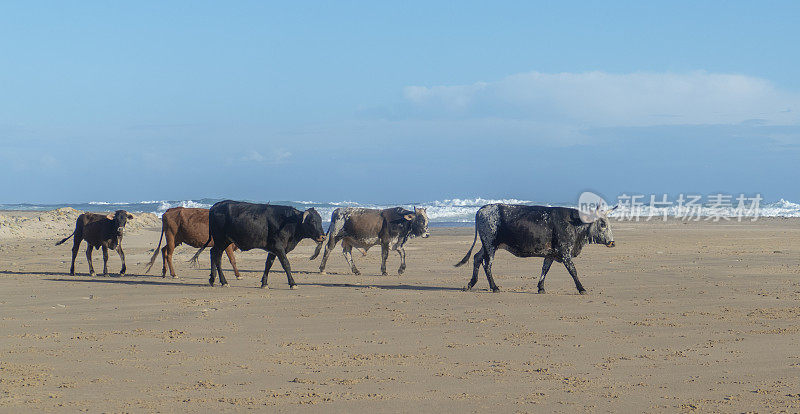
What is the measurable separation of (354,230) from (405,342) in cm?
908

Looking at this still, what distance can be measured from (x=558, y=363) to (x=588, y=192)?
338 inches

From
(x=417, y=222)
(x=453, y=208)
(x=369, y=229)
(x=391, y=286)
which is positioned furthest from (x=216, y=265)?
(x=453, y=208)

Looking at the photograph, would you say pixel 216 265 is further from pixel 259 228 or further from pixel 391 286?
pixel 391 286

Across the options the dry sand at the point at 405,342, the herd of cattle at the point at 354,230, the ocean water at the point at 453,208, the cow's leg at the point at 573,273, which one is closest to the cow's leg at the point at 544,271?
the herd of cattle at the point at 354,230

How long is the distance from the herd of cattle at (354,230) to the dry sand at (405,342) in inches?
26.1

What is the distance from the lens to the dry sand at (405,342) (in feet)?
24.3

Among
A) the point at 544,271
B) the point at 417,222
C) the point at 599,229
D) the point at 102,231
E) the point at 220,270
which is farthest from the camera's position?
the point at 417,222

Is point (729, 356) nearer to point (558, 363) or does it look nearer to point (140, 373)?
point (558, 363)

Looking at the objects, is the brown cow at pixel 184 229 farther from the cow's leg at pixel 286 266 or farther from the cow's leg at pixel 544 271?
the cow's leg at pixel 544 271

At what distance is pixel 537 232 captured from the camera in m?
15.3

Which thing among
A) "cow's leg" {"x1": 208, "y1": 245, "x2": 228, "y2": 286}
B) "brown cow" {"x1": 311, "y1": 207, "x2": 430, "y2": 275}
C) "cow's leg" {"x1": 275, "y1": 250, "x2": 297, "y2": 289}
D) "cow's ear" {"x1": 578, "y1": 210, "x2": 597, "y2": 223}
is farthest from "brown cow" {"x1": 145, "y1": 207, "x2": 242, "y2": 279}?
"cow's ear" {"x1": 578, "y1": 210, "x2": 597, "y2": 223}

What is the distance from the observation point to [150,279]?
17.5m

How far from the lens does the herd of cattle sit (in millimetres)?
15398

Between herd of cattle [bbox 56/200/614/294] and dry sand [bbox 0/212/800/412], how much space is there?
26.1 inches
